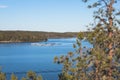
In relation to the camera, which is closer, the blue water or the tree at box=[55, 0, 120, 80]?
the tree at box=[55, 0, 120, 80]

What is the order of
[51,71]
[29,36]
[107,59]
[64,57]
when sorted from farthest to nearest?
[29,36] < [51,71] < [64,57] < [107,59]

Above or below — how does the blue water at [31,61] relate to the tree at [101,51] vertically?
below

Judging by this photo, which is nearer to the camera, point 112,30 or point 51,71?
point 112,30

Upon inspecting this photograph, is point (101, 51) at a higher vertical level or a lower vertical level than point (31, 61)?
higher

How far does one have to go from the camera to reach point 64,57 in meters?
8.87

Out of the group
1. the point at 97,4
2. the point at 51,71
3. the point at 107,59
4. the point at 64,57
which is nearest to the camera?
the point at 107,59

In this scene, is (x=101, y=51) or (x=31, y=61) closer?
(x=101, y=51)

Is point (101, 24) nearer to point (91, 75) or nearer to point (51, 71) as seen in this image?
point (91, 75)

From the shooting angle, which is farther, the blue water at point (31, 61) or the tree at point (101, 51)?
the blue water at point (31, 61)

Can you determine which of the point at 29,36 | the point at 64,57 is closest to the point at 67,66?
the point at 64,57

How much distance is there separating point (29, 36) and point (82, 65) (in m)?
177

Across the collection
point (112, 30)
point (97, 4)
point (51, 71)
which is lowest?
point (51, 71)

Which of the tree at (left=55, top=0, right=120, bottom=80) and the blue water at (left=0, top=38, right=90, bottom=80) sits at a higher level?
the tree at (left=55, top=0, right=120, bottom=80)

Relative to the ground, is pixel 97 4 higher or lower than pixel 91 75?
higher
